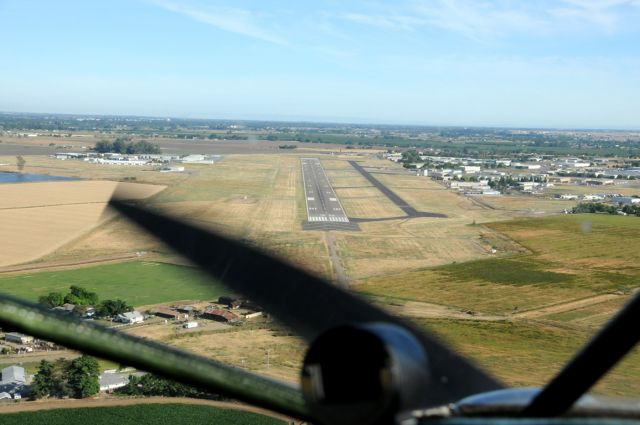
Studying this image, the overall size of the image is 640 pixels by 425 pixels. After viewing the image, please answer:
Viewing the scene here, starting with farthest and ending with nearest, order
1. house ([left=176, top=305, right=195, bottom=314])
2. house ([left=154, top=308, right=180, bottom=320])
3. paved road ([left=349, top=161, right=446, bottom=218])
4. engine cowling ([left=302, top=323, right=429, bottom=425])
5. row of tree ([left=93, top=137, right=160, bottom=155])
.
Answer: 1. row of tree ([left=93, top=137, right=160, bottom=155])
2. paved road ([left=349, top=161, right=446, bottom=218])
3. house ([left=154, top=308, right=180, bottom=320])
4. house ([left=176, top=305, right=195, bottom=314])
5. engine cowling ([left=302, top=323, right=429, bottom=425])

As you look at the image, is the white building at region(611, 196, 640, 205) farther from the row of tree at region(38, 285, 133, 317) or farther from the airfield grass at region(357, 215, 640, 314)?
the row of tree at region(38, 285, 133, 317)

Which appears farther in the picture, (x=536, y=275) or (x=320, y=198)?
(x=320, y=198)

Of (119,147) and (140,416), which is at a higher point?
(119,147)

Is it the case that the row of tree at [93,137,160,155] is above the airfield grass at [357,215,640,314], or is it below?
above

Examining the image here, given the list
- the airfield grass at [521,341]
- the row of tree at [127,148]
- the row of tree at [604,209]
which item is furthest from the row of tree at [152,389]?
the row of tree at [127,148]

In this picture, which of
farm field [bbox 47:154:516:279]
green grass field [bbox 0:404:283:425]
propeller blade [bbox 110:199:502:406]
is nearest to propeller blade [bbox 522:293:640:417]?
propeller blade [bbox 110:199:502:406]

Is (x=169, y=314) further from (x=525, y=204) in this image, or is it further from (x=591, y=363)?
(x=525, y=204)

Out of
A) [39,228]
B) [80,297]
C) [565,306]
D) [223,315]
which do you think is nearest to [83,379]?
[80,297]
